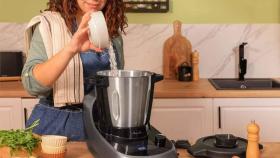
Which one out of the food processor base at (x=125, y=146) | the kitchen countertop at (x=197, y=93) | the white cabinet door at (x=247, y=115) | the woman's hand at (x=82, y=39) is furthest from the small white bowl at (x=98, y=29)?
the white cabinet door at (x=247, y=115)

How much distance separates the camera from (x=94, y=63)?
1710 millimetres

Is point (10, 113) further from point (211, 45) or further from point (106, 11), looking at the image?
point (211, 45)

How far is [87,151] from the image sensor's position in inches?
54.1

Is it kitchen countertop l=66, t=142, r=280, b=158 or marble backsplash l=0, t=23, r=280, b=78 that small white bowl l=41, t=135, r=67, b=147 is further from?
marble backsplash l=0, t=23, r=280, b=78

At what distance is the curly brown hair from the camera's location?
1.68 metres

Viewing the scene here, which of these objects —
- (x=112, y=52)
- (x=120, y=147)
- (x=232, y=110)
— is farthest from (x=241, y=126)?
(x=120, y=147)

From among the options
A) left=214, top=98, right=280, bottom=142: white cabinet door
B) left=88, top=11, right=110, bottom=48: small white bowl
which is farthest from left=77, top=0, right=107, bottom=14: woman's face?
left=214, top=98, right=280, bottom=142: white cabinet door

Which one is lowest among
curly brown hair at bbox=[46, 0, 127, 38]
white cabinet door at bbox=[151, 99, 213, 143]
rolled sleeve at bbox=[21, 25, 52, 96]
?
white cabinet door at bbox=[151, 99, 213, 143]

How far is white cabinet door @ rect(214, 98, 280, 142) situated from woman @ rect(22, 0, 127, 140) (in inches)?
34.4

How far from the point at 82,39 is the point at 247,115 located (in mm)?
1361

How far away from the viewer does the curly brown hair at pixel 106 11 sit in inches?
66.2

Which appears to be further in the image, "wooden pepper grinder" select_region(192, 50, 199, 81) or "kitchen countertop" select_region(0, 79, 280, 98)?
"wooden pepper grinder" select_region(192, 50, 199, 81)

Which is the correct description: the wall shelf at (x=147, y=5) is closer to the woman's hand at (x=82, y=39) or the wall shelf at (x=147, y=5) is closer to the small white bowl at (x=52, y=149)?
the woman's hand at (x=82, y=39)

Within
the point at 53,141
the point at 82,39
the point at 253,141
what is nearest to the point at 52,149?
the point at 53,141
